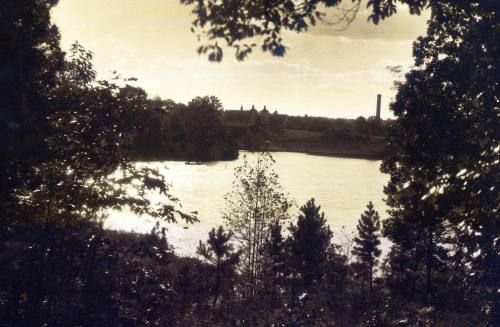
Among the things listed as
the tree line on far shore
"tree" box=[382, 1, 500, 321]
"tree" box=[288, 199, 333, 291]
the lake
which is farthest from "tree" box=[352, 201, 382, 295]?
"tree" box=[382, 1, 500, 321]

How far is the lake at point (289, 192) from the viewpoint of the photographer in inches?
1839

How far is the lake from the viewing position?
153 ft

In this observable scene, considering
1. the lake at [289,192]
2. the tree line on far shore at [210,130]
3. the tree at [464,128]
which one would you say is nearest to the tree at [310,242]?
the lake at [289,192]

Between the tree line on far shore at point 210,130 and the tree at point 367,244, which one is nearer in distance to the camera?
the tree line on far shore at point 210,130

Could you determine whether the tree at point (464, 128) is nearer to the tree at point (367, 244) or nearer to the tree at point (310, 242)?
the tree at point (310, 242)

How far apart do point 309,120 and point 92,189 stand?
169m

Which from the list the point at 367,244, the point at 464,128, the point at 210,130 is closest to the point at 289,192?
the point at 367,244

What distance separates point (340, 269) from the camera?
30516 mm

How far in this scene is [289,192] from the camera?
5166cm

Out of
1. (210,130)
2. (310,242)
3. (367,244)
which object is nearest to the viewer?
(310,242)

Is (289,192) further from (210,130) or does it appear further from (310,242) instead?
(210,130)

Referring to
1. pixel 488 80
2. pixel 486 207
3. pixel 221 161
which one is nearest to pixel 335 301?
pixel 486 207

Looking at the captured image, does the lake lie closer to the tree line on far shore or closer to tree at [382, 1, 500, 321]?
the tree line on far shore

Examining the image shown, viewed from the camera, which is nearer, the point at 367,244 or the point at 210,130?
the point at 367,244
